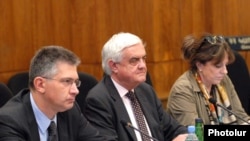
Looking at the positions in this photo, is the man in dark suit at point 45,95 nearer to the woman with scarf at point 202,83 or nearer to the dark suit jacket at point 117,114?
the dark suit jacket at point 117,114

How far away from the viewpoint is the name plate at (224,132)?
252cm

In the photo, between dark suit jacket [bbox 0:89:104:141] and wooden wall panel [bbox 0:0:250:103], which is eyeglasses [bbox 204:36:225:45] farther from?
dark suit jacket [bbox 0:89:104:141]

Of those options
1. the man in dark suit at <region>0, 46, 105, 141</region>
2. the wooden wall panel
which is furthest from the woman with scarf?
the man in dark suit at <region>0, 46, 105, 141</region>

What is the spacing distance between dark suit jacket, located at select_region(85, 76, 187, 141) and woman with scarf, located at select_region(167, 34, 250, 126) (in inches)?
9.9

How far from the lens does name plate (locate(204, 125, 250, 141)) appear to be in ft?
8.26

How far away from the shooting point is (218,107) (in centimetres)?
391

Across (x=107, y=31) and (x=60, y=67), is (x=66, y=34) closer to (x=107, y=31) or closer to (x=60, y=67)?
(x=107, y=31)

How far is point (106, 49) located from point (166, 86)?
2.03 m

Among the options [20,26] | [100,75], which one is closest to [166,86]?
[100,75]

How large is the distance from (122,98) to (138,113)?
0.41ft

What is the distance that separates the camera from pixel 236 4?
592 centimetres

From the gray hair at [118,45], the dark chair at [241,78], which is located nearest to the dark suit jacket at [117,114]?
the gray hair at [118,45]

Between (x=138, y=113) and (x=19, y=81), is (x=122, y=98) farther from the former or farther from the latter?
(x=19, y=81)

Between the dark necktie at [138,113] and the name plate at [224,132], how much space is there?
79 cm
